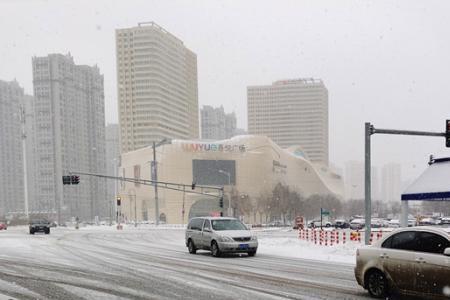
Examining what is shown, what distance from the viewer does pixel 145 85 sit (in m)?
152

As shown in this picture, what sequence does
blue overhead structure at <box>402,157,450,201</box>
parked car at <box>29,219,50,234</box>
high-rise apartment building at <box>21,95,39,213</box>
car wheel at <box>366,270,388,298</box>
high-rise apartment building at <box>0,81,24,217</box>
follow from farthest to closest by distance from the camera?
1. high-rise apartment building at <box>21,95,39,213</box>
2. high-rise apartment building at <box>0,81,24,217</box>
3. parked car at <box>29,219,50,234</box>
4. blue overhead structure at <box>402,157,450,201</box>
5. car wheel at <box>366,270,388,298</box>

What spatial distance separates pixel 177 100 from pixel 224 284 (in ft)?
519

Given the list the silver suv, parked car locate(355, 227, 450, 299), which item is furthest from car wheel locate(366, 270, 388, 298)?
the silver suv

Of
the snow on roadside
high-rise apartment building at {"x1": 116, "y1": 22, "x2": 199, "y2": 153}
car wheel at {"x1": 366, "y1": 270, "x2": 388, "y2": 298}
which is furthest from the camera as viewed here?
high-rise apartment building at {"x1": 116, "y1": 22, "x2": 199, "y2": 153}

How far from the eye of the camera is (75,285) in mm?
11008

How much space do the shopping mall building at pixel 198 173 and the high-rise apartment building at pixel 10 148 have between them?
30.7m

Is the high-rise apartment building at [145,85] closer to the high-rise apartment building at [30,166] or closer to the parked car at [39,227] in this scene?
the high-rise apartment building at [30,166]

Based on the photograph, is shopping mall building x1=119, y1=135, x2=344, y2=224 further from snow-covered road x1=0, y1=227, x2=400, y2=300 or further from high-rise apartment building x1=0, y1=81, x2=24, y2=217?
snow-covered road x1=0, y1=227, x2=400, y2=300

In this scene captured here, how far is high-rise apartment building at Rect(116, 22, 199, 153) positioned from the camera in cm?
15262

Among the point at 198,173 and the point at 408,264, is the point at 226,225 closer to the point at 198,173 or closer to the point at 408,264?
the point at 408,264

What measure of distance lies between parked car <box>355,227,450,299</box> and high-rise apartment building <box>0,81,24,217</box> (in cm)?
13686

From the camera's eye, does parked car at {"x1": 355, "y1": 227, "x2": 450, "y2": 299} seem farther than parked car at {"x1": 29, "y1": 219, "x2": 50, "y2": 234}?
No

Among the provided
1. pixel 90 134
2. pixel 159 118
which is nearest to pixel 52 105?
pixel 90 134

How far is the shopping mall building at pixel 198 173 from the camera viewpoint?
133500 millimetres
